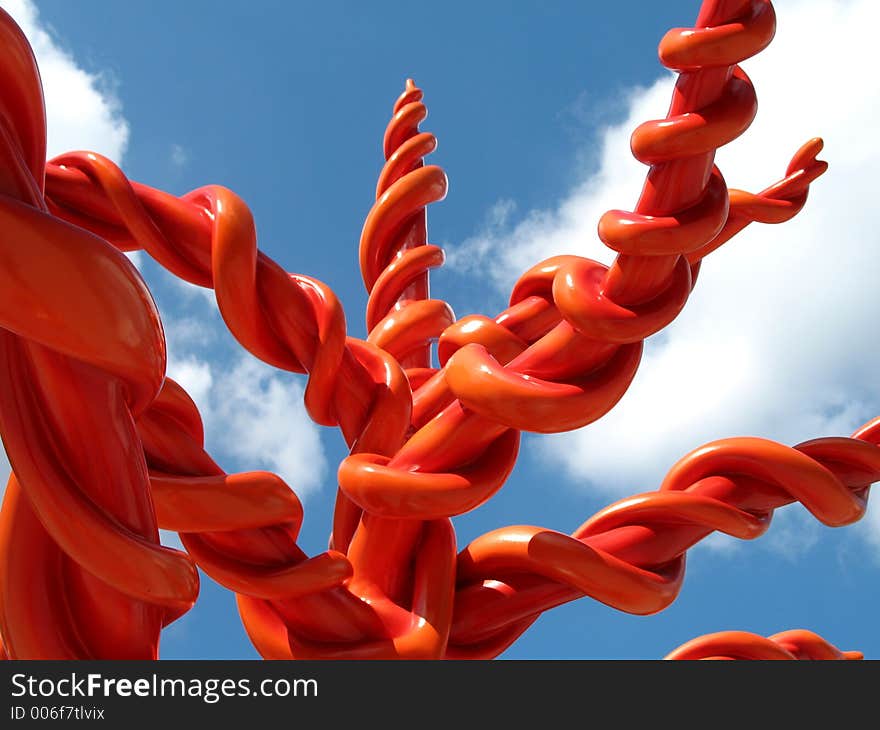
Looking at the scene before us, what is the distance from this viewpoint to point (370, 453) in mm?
439

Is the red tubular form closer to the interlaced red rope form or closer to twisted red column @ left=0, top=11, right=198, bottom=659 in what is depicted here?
the interlaced red rope form

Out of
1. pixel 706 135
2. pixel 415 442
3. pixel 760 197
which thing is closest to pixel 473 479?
pixel 415 442

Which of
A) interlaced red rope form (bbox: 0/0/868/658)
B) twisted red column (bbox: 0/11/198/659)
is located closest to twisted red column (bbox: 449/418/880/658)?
interlaced red rope form (bbox: 0/0/868/658)

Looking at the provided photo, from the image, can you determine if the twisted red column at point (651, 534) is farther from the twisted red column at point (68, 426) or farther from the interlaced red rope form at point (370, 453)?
the twisted red column at point (68, 426)

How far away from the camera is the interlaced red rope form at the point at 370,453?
23 centimetres

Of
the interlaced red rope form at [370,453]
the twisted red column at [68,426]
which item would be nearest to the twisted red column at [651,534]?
the interlaced red rope form at [370,453]

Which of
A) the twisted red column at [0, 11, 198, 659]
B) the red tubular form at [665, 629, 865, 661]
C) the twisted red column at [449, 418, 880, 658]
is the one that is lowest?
the twisted red column at [0, 11, 198, 659]

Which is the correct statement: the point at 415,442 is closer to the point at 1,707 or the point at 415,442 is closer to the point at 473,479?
the point at 473,479

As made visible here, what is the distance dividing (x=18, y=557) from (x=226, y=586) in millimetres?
125

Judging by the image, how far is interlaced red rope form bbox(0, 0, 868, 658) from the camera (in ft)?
0.76

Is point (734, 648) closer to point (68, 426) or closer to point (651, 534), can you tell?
point (651, 534)

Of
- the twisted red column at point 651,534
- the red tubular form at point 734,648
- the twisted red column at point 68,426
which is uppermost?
the twisted red column at point 651,534

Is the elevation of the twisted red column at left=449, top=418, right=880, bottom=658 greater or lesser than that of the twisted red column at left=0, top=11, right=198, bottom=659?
greater

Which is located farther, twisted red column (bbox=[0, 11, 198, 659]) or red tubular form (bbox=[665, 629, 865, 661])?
red tubular form (bbox=[665, 629, 865, 661])
